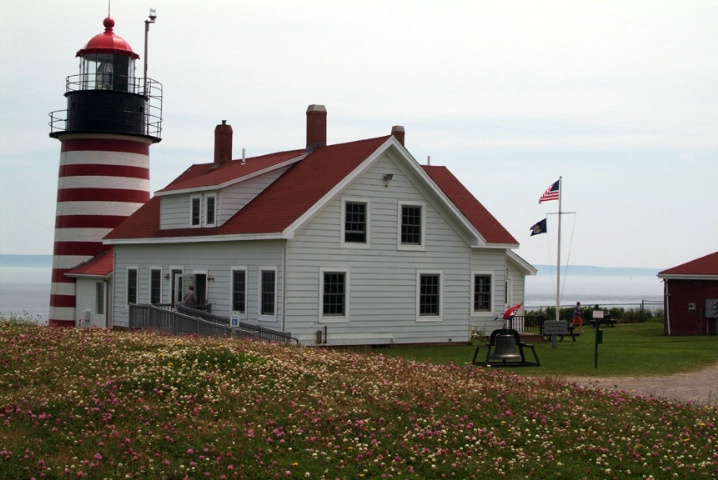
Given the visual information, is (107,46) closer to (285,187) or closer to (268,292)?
(285,187)

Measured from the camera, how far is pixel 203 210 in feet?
109

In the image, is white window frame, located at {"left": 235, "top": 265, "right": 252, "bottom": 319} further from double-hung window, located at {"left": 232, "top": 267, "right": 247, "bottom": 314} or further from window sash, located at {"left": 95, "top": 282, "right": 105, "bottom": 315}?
window sash, located at {"left": 95, "top": 282, "right": 105, "bottom": 315}

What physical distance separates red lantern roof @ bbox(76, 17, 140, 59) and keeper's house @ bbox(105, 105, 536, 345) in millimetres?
7113

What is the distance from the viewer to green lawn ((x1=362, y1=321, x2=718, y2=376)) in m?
24.3

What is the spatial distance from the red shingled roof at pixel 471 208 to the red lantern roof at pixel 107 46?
13106mm

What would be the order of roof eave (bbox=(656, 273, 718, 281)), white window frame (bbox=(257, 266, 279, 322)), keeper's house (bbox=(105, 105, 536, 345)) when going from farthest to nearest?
roof eave (bbox=(656, 273, 718, 281))
keeper's house (bbox=(105, 105, 536, 345))
white window frame (bbox=(257, 266, 279, 322))

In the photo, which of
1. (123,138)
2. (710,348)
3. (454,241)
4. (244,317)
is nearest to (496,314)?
(454,241)

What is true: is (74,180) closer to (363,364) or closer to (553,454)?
(363,364)

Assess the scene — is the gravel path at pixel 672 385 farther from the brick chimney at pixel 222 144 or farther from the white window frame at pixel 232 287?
the brick chimney at pixel 222 144

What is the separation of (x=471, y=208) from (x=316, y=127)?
319 inches

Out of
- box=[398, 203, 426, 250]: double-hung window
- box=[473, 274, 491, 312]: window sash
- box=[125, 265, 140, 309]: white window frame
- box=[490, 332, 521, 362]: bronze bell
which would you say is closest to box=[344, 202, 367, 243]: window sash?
box=[398, 203, 426, 250]: double-hung window

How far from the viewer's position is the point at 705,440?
14.6m

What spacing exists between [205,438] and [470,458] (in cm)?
379

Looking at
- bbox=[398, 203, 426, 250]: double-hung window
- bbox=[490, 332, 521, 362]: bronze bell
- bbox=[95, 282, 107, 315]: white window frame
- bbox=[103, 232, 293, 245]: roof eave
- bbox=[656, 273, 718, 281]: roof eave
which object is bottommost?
bbox=[490, 332, 521, 362]: bronze bell
